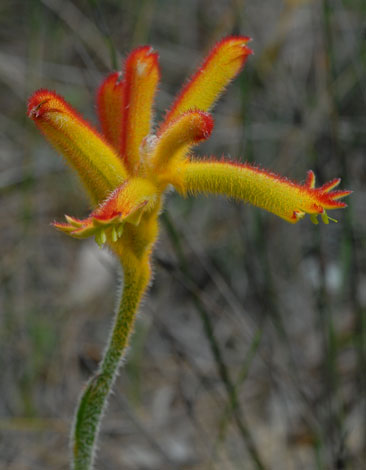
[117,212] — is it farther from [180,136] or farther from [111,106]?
[111,106]

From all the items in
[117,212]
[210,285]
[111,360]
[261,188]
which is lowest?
[111,360]

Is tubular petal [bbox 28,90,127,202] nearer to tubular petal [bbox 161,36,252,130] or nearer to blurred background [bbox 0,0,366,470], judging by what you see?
tubular petal [bbox 161,36,252,130]

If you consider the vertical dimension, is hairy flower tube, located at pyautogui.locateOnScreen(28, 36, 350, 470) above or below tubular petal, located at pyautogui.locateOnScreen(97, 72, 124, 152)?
below

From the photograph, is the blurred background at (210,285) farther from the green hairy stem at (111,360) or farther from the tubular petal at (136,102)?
the tubular petal at (136,102)

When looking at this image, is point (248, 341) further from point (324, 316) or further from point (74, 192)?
point (74, 192)

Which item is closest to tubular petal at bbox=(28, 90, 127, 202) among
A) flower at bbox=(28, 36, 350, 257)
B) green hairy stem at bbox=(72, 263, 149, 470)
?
flower at bbox=(28, 36, 350, 257)

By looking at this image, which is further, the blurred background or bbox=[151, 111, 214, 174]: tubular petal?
the blurred background

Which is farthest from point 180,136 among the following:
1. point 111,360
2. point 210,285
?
point 210,285

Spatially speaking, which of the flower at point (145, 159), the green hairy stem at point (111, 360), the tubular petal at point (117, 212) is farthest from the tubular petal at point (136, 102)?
the green hairy stem at point (111, 360)
